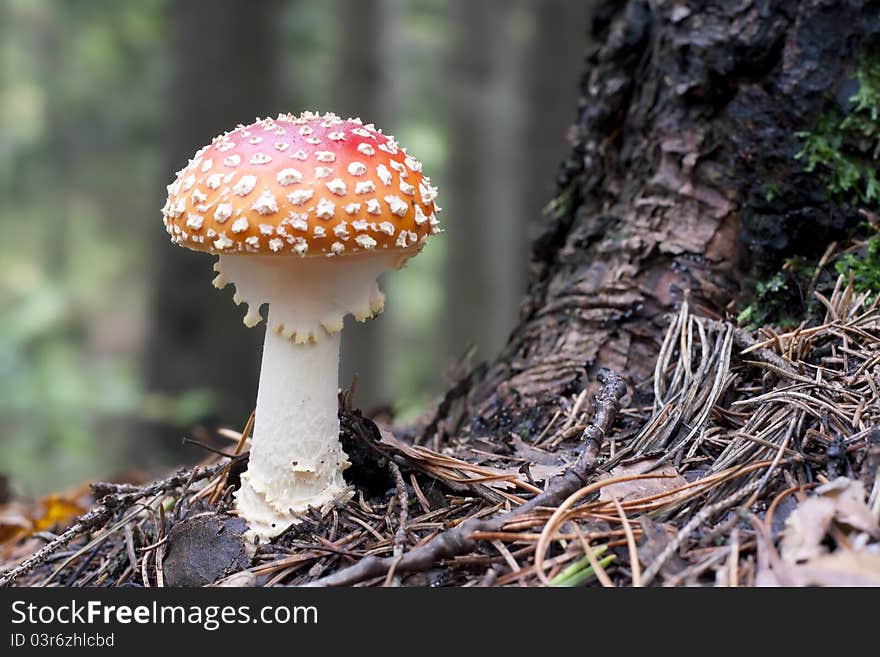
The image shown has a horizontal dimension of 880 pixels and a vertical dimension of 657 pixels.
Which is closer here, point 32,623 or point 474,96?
point 32,623

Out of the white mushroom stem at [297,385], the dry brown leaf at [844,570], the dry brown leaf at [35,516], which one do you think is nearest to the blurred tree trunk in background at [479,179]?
the dry brown leaf at [35,516]

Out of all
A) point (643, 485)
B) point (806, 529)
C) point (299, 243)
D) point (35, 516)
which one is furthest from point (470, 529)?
point (35, 516)

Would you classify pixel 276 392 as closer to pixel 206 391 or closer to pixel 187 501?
pixel 187 501

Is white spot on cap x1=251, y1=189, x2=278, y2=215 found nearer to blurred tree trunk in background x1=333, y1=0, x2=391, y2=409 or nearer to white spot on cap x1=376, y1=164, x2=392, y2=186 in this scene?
white spot on cap x1=376, y1=164, x2=392, y2=186

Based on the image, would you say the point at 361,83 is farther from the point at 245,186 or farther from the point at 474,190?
the point at 245,186

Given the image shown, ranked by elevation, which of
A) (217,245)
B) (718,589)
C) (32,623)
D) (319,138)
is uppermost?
(319,138)

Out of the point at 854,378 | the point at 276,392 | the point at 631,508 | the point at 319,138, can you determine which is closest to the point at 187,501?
the point at 276,392
